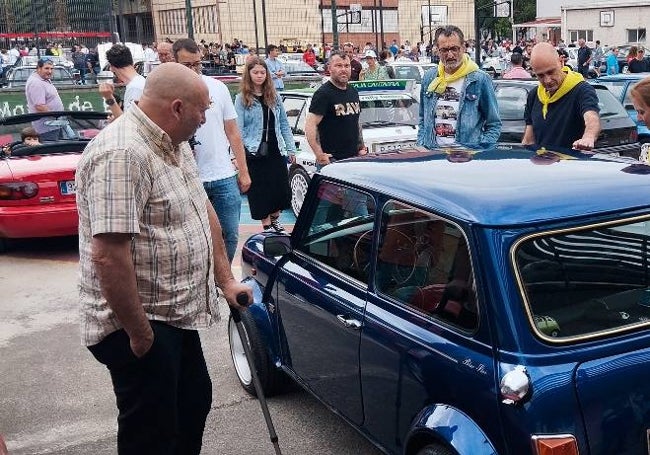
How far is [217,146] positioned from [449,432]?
11.5 feet

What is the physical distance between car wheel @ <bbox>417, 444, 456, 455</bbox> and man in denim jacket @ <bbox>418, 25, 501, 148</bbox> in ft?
11.5

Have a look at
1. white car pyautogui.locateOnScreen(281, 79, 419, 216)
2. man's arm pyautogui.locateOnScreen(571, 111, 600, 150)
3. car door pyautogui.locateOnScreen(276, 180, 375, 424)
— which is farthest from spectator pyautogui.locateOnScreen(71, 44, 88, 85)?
car door pyautogui.locateOnScreen(276, 180, 375, 424)

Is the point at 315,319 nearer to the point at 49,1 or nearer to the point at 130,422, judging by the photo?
the point at 130,422

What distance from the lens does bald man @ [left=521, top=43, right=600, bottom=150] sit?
18.3ft

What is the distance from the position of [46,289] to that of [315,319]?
4118 mm

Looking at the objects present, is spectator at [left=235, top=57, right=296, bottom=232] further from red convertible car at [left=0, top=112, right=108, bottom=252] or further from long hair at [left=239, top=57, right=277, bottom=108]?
red convertible car at [left=0, top=112, right=108, bottom=252]

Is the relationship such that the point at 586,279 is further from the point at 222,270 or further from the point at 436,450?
the point at 222,270

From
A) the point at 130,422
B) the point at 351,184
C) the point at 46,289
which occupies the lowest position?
the point at 46,289

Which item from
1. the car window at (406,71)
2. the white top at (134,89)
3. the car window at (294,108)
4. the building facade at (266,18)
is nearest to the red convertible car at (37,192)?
the white top at (134,89)

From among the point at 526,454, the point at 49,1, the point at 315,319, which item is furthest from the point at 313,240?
the point at 49,1

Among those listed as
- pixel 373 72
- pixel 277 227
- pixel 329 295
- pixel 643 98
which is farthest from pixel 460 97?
pixel 373 72

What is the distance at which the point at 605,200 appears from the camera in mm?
2771

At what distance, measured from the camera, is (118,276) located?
8.63ft

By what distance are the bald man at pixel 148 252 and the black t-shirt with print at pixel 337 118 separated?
3.99m
